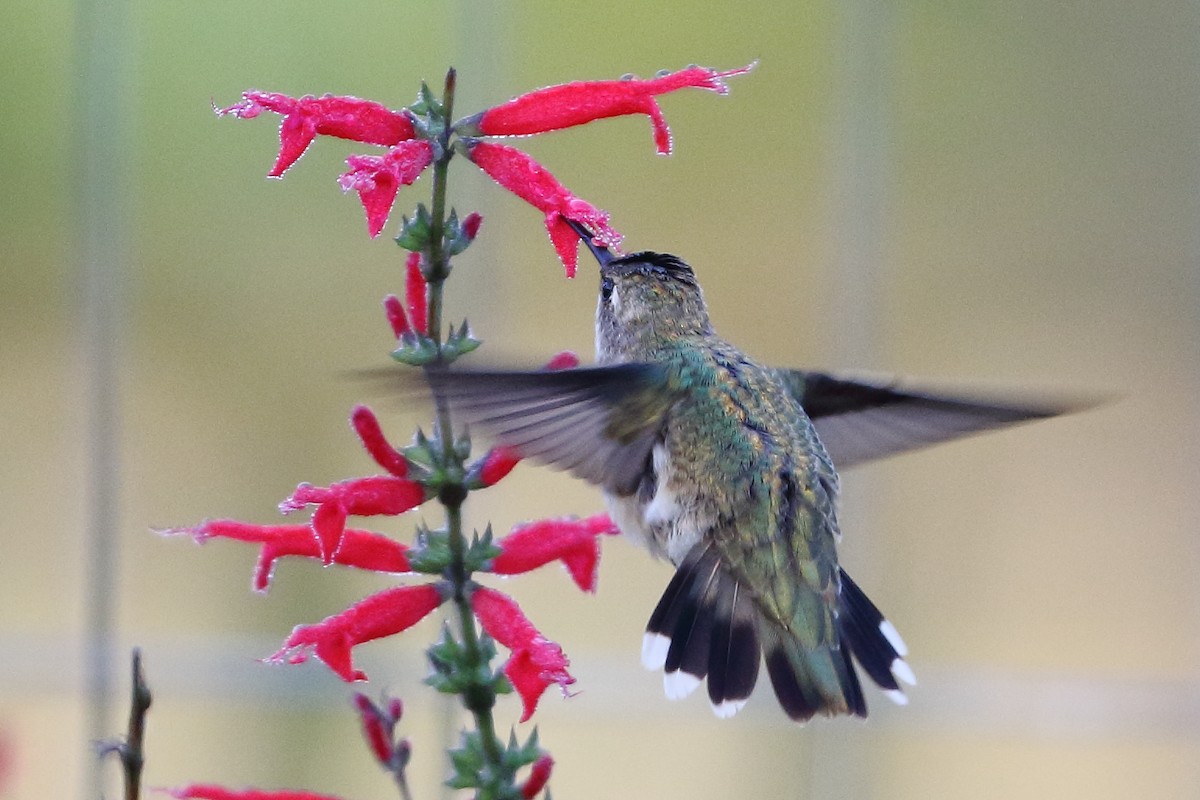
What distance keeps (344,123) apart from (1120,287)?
2126 millimetres

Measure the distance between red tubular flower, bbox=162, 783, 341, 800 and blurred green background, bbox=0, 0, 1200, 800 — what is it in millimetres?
1535

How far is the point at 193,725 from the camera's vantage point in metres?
Answer: 2.87

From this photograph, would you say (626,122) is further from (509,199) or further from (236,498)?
(236,498)

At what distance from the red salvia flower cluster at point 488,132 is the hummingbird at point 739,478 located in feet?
0.44

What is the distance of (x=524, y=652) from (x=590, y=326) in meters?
1.67

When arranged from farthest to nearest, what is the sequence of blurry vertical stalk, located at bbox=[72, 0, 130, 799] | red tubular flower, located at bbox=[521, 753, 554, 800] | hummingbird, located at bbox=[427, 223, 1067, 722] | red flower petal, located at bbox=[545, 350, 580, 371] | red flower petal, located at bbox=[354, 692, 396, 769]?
1. blurry vertical stalk, located at bbox=[72, 0, 130, 799]
2. hummingbird, located at bbox=[427, 223, 1067, 722]
3. red flower petal, located at bbox=[545, 350, 580, 371]
4. red flower petal, located at bbox=[354, 692, 396, 769]
5. red tubular flower, located at bbox=[521, 753, 554, 800]

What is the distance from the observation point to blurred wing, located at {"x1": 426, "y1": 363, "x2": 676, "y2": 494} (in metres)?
1.03

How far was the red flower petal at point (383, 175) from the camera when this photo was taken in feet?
3.47

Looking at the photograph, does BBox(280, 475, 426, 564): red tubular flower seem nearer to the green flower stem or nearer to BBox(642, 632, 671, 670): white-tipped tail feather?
the green flower stem

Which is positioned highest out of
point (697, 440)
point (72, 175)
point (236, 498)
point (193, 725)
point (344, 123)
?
point (72, 175)

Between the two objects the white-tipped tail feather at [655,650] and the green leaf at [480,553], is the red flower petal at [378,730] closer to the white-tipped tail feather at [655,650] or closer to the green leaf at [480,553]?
the green leaf at [480,553]

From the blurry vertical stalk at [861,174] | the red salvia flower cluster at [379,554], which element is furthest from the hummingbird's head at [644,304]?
the blurry vertical stalk at [861,174]

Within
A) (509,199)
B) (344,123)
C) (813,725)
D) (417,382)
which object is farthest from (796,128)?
(417,382)

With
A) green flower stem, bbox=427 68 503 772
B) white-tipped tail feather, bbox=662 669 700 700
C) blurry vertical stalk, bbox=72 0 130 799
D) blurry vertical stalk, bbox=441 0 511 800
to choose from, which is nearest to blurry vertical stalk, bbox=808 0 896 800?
blurry vertical stalk, bbox=441 0 511 800
